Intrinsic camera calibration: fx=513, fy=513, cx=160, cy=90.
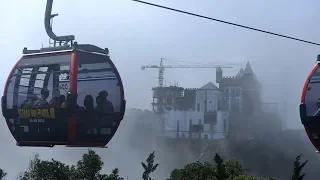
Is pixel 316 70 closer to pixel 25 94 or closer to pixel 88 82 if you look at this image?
pixel 88 82

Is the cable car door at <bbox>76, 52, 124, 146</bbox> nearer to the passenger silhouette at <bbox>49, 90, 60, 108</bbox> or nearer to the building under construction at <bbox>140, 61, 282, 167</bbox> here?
the passenger silhouette at <bbox>49, 90, 60, 108</bbox>

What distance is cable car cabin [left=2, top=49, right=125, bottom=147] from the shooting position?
36.8ft

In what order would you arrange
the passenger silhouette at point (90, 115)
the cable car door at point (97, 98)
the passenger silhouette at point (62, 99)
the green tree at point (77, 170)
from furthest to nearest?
the green tree at point (77, 170), the passenger silhouette at point (90, 115), the cable car door at point (97, 98), the passenger silhouette at point (62, 99)

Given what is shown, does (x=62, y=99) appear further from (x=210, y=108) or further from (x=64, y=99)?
(x=210, y=108)

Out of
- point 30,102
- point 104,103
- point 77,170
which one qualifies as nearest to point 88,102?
point 104,103

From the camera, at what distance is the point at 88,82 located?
1150cm

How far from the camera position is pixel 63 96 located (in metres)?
11.2

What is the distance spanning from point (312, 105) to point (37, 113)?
6.34 m

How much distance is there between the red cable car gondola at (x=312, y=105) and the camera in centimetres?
1171

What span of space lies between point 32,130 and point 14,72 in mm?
1444

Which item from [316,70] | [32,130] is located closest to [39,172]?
[32,130]

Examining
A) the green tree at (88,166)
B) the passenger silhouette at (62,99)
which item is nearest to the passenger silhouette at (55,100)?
the passenger silhouette at (62,99)

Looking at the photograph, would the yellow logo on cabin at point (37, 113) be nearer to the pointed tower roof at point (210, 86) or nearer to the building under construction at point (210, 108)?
the building under construction at point (210, 108)

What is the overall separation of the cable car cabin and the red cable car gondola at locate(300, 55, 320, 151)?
4.26m
